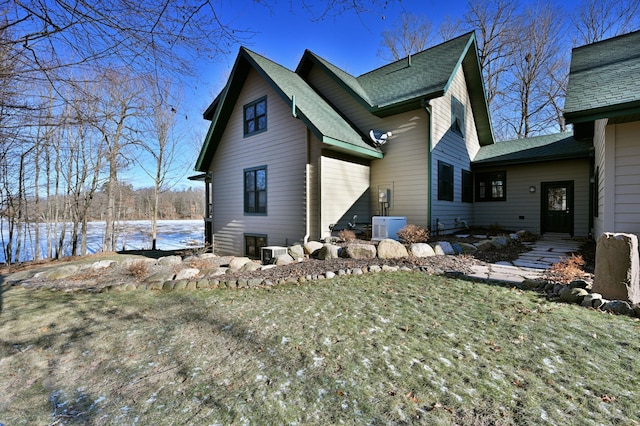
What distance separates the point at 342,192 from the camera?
9062 millimetres

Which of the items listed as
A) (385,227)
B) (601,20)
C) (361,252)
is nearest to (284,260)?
(361,252)

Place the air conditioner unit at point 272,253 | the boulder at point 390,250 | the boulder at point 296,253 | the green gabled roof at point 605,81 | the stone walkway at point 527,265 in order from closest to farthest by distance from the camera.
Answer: the green gabled roof at point 605,81, the stone walkway at point 527,265, the boulder at point 390,250, the boulder at point 296,253, the air conditioner unit at point 272,253

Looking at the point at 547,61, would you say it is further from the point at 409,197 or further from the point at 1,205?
the point at 1,205

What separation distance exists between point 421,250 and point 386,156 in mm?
4131

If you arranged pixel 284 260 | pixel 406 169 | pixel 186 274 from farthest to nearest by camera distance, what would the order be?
pixel 406 169 → pixel 284 260 → pixel 186 274

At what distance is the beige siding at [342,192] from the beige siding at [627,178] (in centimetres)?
605

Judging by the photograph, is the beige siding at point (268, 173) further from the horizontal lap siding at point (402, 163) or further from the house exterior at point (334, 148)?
the horizontal lap siding at point (402, 163)

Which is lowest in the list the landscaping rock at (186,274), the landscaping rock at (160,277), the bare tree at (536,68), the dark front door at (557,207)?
the landscaping rock at (160,277)

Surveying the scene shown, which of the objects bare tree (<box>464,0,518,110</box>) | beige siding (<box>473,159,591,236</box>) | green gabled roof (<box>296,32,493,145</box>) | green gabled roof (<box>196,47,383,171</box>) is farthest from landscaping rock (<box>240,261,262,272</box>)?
bare tree (<box>464,0,518,110</box>)

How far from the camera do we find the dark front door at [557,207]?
10.5 meters

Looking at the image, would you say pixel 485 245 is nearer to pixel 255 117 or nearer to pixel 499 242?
A: pixel 499 242

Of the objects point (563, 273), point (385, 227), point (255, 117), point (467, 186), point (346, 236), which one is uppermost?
point (255, 117)

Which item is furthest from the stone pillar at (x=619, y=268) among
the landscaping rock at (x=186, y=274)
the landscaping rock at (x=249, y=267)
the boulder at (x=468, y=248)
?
the landscaping rock at (x=186, y=274)

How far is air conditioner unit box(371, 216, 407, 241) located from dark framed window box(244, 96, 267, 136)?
5214 millimetres
